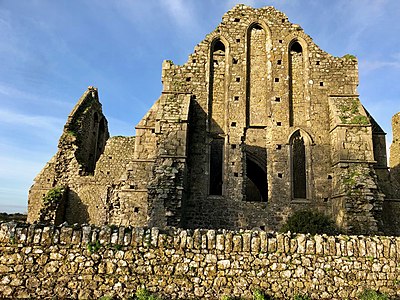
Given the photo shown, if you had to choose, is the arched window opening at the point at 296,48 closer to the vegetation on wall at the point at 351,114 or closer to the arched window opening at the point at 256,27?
the arched window opening at the point at 256,27

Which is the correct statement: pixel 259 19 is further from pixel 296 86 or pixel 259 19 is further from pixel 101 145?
pixel 101 145

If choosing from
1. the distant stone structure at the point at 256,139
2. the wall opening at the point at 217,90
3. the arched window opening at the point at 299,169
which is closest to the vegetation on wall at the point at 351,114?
the distant stone structure at the point at 256,139

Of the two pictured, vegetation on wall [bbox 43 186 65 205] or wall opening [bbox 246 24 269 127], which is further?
vegetation on wall [bbox 43 186 65 205]

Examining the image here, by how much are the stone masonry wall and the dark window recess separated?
740cm

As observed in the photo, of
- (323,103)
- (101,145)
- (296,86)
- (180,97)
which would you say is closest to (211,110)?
(180,97)

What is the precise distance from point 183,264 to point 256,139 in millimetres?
7900

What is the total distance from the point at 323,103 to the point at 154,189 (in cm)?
722

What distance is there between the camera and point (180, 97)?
39.4 feet

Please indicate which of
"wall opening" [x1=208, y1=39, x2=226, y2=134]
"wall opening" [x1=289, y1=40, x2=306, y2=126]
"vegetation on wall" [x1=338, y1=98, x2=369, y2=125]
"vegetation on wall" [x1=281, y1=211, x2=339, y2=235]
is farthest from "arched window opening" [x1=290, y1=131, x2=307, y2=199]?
"wall opening" [x1=208, y1=39, x2=226, y2=134]

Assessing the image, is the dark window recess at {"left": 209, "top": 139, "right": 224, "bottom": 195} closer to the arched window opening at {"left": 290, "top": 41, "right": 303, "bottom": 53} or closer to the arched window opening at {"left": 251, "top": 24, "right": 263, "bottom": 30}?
the arched window opening at {"left": 290, "top": 41, "right": 303, "bottom": 53}

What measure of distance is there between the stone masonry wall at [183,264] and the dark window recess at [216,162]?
740cm

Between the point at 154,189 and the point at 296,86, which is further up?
the point at 296,86

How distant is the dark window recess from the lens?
12.5m

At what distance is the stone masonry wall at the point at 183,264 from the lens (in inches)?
186
